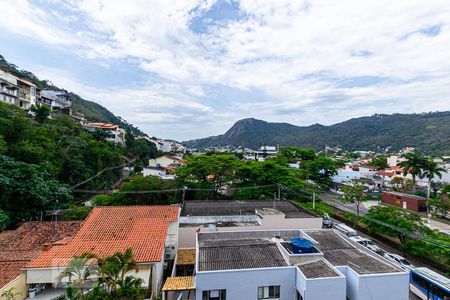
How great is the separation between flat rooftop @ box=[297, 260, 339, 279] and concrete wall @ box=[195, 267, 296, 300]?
19.9 inches

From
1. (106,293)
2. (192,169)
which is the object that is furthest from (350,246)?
(192,169)

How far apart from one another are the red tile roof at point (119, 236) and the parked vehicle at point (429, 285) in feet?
43.1

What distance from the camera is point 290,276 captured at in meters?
9.67

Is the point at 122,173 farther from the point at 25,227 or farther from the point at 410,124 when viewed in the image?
the point at 410,124

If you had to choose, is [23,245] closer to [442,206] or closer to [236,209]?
[236,209]

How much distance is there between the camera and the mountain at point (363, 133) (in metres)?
94.3

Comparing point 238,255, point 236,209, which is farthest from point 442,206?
point 238,255

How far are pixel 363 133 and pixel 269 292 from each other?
14745 cm

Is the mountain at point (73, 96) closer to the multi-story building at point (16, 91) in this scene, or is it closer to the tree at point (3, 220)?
the multi-story building at point (16, 91)

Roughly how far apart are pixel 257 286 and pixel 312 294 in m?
2.13

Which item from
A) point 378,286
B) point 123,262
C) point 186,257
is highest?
point 123,262

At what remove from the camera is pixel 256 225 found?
16703 mm

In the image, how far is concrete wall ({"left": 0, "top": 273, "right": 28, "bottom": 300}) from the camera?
912 cm

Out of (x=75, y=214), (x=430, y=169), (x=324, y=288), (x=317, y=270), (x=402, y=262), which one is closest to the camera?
(x=324, y=288)
